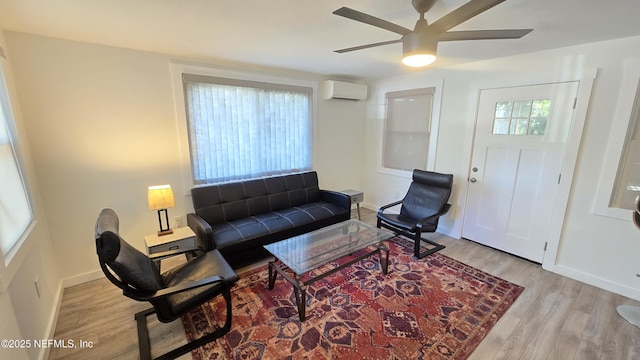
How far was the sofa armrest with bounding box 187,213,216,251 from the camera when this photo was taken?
7.73 ft

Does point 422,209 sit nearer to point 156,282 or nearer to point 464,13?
point 464,13

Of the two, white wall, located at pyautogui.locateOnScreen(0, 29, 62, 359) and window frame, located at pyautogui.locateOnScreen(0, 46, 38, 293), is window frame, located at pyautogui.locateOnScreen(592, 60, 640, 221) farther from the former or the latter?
window frame, located at pyautogui.locateOnScreen(0, 46, 38, 293)

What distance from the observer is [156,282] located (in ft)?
5.79

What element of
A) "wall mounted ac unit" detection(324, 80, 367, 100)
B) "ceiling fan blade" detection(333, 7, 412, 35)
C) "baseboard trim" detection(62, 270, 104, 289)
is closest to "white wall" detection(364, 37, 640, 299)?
"wall mounted ac unit" detection(324, 80, 367, 100)

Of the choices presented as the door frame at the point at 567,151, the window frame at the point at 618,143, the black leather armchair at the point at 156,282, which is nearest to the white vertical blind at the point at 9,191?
the black leather armchair at the point at 156,282

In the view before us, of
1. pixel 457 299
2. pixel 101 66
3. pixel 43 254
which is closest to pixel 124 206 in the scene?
pixel 43 254

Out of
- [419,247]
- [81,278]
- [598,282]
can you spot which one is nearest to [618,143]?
[598,282]

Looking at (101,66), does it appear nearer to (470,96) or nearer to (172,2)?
(172,2)

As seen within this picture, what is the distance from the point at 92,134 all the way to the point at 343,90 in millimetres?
3025

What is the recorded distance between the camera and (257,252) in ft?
8.91

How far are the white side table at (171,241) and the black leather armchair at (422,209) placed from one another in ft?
7.13

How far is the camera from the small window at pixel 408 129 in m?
3.68

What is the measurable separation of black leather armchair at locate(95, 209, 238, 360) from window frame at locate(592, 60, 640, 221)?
3296 mm

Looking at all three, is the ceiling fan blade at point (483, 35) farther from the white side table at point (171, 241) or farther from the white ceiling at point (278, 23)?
the white side table at point (171, 241)
